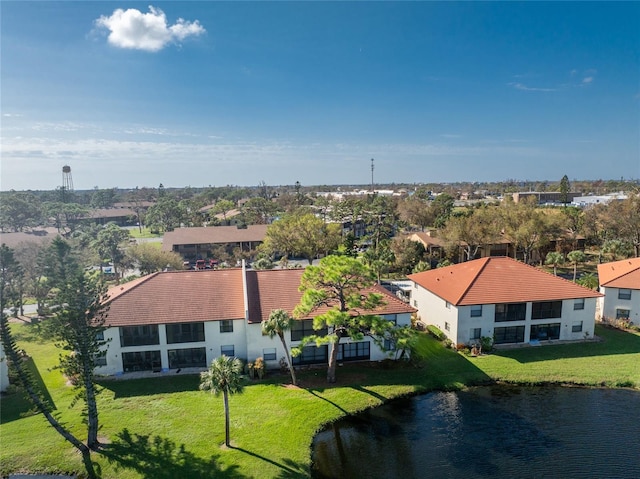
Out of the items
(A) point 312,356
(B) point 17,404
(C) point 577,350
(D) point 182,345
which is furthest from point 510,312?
(B) point 17,404

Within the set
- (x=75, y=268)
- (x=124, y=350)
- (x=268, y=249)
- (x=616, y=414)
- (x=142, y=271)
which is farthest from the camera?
(x=268, y=249)

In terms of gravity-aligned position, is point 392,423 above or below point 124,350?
below

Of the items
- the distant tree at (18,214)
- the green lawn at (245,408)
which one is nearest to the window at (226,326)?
the green lawn at (245,408)

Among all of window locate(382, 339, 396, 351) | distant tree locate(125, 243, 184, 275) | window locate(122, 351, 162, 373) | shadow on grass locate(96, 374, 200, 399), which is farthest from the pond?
distant tree locate(125, 243, 184, 275)

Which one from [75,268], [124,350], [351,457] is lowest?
[351,457]

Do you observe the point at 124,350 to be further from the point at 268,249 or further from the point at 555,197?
the point at 555,197

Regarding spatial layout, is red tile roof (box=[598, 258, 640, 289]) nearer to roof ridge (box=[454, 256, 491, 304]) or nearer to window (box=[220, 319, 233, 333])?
roof ridge (box=[454, 256, 491, 304])

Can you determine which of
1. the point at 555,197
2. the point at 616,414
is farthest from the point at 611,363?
the point at 555,197

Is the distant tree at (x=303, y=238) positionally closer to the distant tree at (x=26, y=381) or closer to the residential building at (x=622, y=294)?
the residential building at (x=622, y=294)
